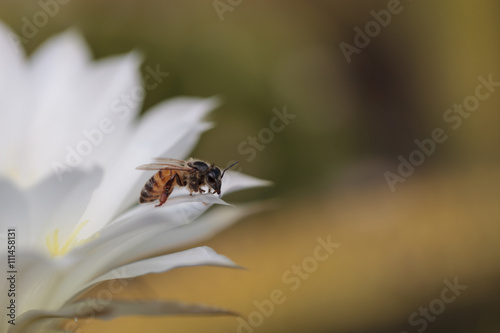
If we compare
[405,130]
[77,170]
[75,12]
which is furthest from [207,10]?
[77,170]

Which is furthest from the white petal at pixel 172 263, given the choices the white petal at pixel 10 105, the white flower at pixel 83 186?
the white petal at pixel 10 105

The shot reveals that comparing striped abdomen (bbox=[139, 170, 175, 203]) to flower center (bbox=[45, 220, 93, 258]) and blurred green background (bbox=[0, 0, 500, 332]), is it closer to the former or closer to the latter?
flower center (bbox=[45, 220, 93, 258])

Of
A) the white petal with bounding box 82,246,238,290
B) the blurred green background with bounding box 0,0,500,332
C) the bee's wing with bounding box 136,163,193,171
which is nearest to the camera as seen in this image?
the white petal with bounding box 82,246,238,290

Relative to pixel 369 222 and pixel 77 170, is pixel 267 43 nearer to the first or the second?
pixel 369 222

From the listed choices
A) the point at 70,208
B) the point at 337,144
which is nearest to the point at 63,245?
the point at 70,208

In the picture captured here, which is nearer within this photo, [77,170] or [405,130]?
[77,170]

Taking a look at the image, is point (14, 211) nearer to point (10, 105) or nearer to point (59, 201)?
point (59, 201)

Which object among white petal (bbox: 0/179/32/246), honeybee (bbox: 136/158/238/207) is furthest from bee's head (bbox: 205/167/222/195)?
white petal (bbox: 0/179/32/246)
